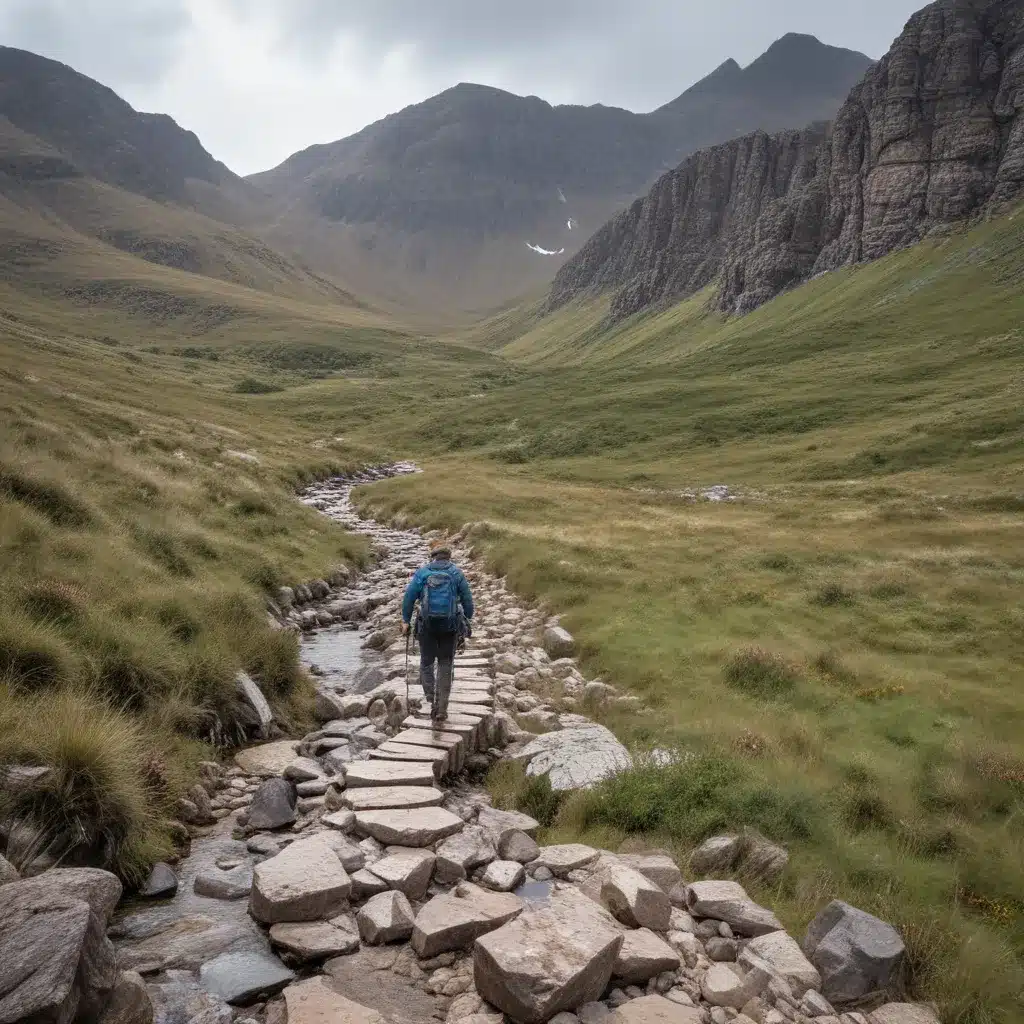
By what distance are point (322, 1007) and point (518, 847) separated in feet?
11.2

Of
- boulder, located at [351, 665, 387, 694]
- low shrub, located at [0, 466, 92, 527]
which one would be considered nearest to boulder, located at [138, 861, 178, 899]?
boulder, located at [351, 665, 387, 694]

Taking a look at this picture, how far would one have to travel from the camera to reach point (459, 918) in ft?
24.3

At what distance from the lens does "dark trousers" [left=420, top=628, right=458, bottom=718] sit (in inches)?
510

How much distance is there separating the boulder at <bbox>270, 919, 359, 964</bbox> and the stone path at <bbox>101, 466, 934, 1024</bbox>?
0.07ft

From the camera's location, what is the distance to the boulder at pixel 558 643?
18547 millimetres

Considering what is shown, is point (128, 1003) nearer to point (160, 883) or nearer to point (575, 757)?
point (160, 883)

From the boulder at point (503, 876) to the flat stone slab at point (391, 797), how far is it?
1653 mm

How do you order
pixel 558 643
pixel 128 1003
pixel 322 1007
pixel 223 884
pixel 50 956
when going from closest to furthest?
pixel 50 956 < pixel 128 1003 < pixel 322 1007 < pixel 223 884 < pixel 558 643

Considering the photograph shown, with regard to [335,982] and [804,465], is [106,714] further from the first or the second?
[804,465]

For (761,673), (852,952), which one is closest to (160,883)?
(852,952)

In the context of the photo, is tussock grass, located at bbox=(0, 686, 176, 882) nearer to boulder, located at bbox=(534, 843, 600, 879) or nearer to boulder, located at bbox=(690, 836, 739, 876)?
boulder, located at bbox=(534, 843, 600, 879)

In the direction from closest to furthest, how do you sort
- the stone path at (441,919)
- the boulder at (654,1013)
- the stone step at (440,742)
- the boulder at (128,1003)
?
1. the boulder at (128,1003)
2. the boulder at (654,1013)
3. the stone path at (441,919)
4. the stone step at (440,742)

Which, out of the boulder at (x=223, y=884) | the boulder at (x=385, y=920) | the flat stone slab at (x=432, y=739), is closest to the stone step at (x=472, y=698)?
the flat stone slab at (x=432, y=739)

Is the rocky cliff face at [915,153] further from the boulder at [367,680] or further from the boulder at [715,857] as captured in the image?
the boulder at [715,857]
